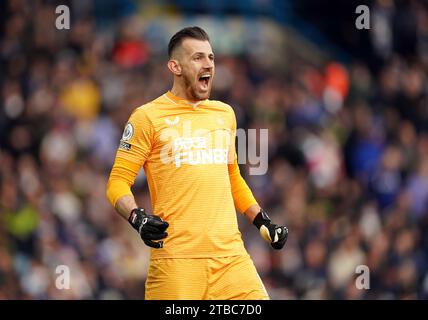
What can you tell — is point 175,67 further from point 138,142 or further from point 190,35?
point 138,142

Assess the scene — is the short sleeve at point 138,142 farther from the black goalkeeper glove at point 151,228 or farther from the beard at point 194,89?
the black goalkeeper glove at point 151,228

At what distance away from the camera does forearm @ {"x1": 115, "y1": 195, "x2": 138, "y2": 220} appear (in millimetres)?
7949

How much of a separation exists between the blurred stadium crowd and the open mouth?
638 cm

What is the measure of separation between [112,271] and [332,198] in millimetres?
3074

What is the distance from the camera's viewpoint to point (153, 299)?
8.10 m

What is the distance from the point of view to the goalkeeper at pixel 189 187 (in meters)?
8.01

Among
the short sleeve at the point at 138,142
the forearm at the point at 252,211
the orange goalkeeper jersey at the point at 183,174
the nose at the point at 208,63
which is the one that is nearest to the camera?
the orange goalkeeper jersey at the point at 183,174

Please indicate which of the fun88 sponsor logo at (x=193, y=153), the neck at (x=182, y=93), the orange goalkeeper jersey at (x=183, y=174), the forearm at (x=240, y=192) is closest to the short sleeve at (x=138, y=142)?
the orange goalkeeper jersey at (x=183, y=174)

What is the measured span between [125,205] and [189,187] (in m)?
0.47

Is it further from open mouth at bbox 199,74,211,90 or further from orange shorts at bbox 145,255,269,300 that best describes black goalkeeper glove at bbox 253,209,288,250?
open mouth at bbox 199,74,211,90

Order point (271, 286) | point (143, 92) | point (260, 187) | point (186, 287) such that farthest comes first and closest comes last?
point (143, 92) → point (260, 187) → point (271, 286) → point (186, 287)
